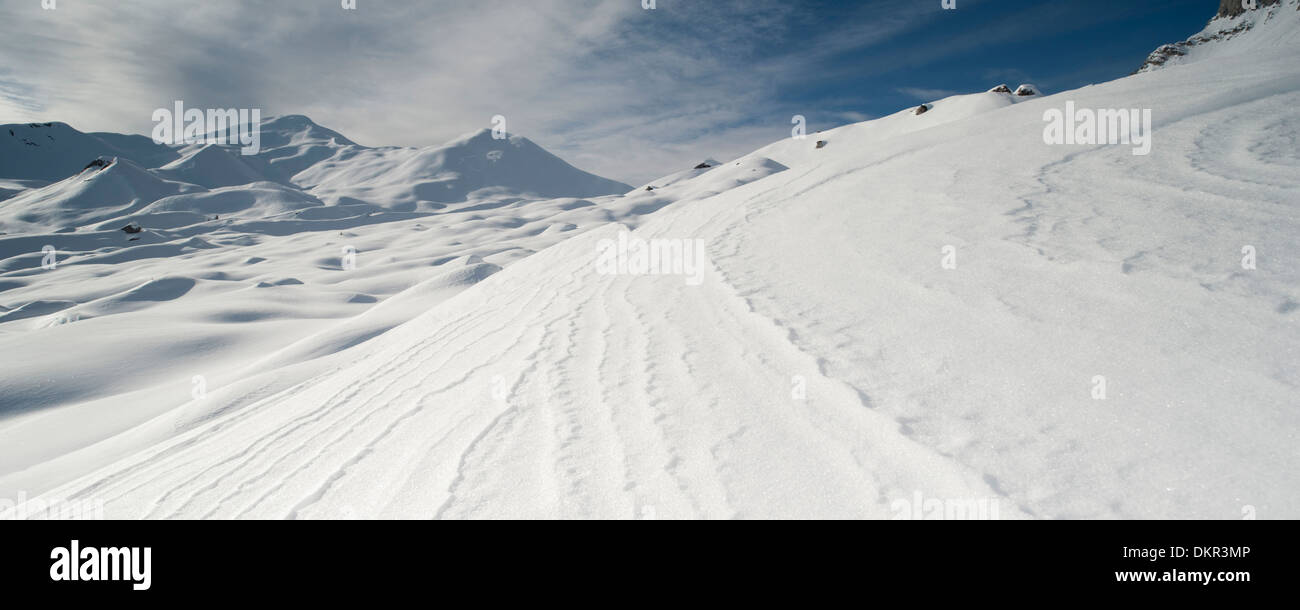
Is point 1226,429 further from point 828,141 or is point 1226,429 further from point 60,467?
point 828,141

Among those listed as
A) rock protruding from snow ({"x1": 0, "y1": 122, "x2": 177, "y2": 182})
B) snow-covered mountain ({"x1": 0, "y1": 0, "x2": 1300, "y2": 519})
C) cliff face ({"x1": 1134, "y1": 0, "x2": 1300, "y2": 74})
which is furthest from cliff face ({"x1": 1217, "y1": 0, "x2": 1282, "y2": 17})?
rock protruding from snow ({"x1": 0, "y1": 122, "x2": 177, "y2": 182})

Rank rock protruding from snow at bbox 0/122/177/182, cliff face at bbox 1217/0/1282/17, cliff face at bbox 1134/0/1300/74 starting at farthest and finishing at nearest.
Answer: rock protruding from snow at bbox 0/122/177/182 < cliff face at bbox 1217/0/1282/17 < cliff face at bbox 1134/0/1300/74

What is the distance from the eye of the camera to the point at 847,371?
7.75ft

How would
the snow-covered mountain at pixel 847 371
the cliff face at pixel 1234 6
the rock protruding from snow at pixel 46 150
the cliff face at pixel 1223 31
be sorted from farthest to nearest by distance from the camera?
the rock protruding from snow at pixel 46 150
the cliff face at pixel 1234 6
the cliff face at pixel 1223 31
the snow-covered mountain at pixel 847 371

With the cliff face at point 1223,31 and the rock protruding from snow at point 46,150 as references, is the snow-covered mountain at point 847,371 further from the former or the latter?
the rock protruding from snow at point 46,150

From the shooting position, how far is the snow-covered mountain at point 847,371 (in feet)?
5.47

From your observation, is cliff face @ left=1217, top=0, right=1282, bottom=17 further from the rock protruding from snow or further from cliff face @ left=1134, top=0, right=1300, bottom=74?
the rock protruding from snow

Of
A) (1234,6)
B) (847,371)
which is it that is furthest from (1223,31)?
(847,371)

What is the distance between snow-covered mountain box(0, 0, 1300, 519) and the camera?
1.67m

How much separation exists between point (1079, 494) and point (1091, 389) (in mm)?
643

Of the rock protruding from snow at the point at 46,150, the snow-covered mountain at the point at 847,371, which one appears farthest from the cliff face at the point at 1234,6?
the rock protruding from snow at the point at 46,150

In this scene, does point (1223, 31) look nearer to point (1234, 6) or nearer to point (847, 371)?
point (1234, 6)

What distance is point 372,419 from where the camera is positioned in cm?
277

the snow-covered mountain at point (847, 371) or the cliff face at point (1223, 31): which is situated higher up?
the cliff face at point (1223, 31)
